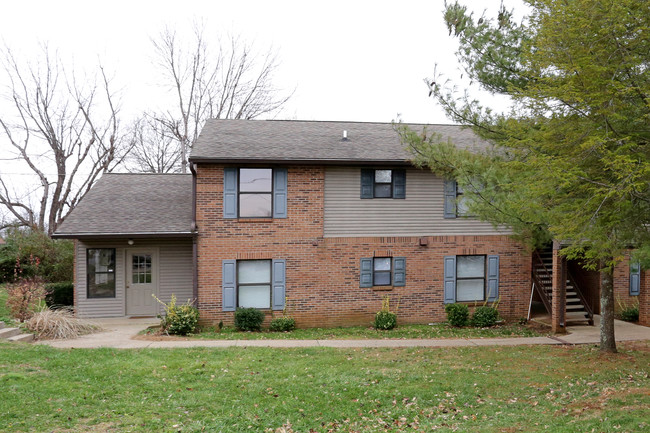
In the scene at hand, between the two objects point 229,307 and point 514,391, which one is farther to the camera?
point 229,307

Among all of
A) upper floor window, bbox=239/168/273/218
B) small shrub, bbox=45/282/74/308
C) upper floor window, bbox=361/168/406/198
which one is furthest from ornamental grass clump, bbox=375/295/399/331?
small shrub, bbox=45/282/74/308

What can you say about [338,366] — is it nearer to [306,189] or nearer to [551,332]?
[306,189]

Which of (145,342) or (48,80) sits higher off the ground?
(48,80)

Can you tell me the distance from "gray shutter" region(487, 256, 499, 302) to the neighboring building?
3cm

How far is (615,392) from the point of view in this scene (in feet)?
23.5

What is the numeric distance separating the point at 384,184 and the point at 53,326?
9.26 m

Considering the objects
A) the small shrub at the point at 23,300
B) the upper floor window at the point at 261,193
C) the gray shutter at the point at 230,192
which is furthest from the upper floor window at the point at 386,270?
the small shrub at the point at 23,300

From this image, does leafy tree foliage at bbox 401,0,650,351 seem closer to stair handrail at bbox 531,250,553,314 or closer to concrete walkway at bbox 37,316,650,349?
concrete walkway at bbox 37,316,650,349

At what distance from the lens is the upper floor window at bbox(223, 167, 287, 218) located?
44.8 ft

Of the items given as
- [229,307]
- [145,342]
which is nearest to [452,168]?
[229,307]

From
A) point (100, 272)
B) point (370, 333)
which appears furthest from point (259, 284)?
point (100, 272)

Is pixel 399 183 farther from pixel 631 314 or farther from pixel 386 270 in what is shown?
pixel 631 314

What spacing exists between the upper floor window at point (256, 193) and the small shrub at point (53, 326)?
16.1 feet

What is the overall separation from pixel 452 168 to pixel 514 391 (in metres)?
4.92
